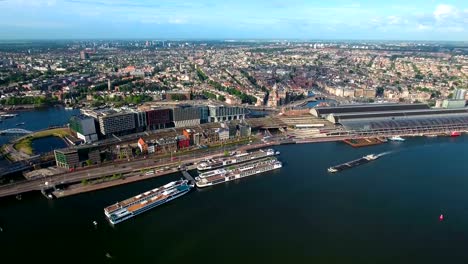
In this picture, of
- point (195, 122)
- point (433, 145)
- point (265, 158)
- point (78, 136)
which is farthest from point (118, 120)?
point (433, 145)

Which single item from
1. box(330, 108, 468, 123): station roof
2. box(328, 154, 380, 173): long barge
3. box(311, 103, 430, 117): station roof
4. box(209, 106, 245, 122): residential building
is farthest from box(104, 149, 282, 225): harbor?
box(311, 103, 430, 117): station roof

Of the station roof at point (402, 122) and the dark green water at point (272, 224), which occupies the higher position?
the station roof at point (402, 122)

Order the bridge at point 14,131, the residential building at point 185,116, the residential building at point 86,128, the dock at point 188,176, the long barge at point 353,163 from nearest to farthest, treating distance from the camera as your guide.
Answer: the dock at point 188,176, the long barge at point 353,163, the residential building at point 86,128, the bridge at point 14,131, the residential building at point 185,116

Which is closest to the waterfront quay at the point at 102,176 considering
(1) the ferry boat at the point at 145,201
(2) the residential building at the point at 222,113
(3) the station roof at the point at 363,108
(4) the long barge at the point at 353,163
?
(1) the ferry boat at the point at 145,201

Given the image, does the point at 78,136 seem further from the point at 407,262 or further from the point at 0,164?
the point at 407,262

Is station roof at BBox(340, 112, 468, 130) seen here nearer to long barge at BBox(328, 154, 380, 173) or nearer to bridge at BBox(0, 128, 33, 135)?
long barge at BBox(328, 154, 380, 173)

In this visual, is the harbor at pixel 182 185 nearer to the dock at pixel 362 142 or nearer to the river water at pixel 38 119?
the dock at pixel 362 142

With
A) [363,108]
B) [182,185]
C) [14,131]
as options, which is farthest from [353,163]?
[14,131]
